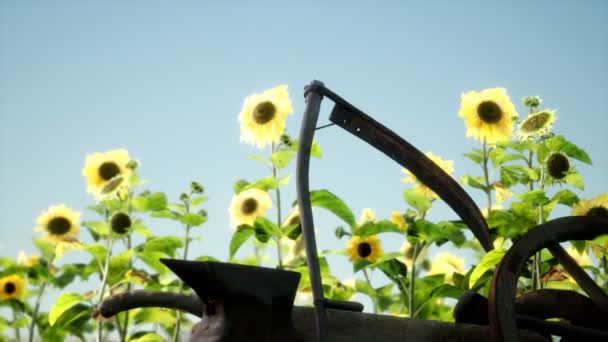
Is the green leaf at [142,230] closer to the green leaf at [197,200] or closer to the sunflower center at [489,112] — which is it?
the green leaf at [197,200]

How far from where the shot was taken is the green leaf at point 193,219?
185 centimetres

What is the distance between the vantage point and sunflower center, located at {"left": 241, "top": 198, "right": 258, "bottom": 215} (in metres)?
2.21

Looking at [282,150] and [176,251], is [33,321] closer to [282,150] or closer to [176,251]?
[176,251]

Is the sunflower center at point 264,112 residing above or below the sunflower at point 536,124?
above

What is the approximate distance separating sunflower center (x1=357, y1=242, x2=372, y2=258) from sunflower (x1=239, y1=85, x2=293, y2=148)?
16.6 inches

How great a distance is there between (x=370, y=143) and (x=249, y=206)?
1482 millimetres

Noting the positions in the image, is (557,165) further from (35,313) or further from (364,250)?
(35,313)

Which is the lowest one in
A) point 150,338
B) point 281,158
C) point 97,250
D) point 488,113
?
point 150,338

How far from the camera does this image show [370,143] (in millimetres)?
771

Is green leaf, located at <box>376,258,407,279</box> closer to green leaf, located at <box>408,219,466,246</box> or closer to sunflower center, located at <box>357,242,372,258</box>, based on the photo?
green leaf, located at <box>408,219,466,246</box>

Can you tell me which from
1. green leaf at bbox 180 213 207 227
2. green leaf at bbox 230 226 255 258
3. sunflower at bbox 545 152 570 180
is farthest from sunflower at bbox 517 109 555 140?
green leaf at bbox 180 213 207 227

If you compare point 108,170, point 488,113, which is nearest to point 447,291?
point 488,113

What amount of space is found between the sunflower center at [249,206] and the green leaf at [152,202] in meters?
0.35

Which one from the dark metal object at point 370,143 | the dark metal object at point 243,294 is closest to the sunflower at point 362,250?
the dark metal object at point 370,143
